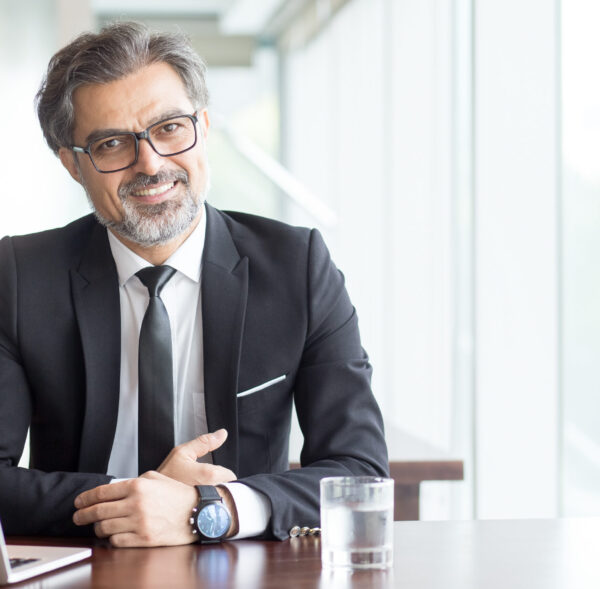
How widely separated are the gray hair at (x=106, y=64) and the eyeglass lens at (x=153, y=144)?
0.26ft

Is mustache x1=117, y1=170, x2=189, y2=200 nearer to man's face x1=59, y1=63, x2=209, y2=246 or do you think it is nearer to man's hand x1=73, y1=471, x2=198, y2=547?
man's face x1=59, y1=63, x2=209, y2=246

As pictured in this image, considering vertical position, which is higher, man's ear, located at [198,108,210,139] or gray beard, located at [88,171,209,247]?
man's ear, located at [198,108,210,139]

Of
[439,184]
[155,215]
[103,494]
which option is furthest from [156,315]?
[439,184]

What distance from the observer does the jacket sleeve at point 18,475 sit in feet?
4.77

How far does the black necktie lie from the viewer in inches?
66.9

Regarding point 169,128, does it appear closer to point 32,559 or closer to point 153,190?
point 153,190

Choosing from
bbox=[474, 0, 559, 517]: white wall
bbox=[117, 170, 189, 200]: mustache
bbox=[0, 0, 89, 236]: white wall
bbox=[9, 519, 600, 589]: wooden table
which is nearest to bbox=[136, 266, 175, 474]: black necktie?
bbox=[117, 170, 189, 200]: mustache

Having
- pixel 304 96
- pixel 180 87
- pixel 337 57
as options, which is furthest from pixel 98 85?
pixel 304 96

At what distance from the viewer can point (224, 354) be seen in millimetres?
1759

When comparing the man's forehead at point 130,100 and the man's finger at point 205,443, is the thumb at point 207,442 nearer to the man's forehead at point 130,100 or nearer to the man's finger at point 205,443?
the man's finger at point 205,443

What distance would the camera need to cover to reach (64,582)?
1.09 m

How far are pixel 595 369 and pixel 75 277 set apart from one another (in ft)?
5.96

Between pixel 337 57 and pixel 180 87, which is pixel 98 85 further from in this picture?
pixel 337 57

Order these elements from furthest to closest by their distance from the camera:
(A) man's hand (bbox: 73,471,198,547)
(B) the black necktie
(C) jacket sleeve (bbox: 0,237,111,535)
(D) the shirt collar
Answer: (D) the shirt collar < (B) the black necktie < (C) jacket sleeve (bbox: 0,237,111,535) < (A) man's hand (bbox: 73,471,198,547)
